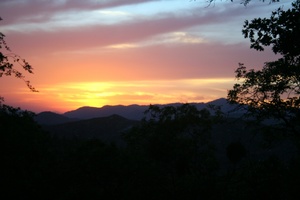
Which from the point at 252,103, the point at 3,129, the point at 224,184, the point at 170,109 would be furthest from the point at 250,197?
the point at 3,129

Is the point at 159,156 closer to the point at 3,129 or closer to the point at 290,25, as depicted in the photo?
the point at 3,129

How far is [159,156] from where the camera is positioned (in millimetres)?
40406

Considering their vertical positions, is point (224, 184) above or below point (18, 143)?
below

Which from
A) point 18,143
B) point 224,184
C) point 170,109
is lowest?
point 224,184

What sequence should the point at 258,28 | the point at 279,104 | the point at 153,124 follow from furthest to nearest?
the point at 153,124 → the point at 279,104 → the point at 258,28

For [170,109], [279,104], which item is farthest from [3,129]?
[170,109]

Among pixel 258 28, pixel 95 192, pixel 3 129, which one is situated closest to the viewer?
pixel 258 28

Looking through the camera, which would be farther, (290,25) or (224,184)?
(224,184)

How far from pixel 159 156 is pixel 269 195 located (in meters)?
15.8

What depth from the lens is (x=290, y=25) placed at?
8.95m

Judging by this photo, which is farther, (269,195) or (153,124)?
(153,124)

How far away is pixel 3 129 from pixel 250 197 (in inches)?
823

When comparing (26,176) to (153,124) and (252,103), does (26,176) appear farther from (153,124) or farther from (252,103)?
(153,124)

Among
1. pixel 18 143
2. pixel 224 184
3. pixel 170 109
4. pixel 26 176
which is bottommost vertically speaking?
pixel 224 184
